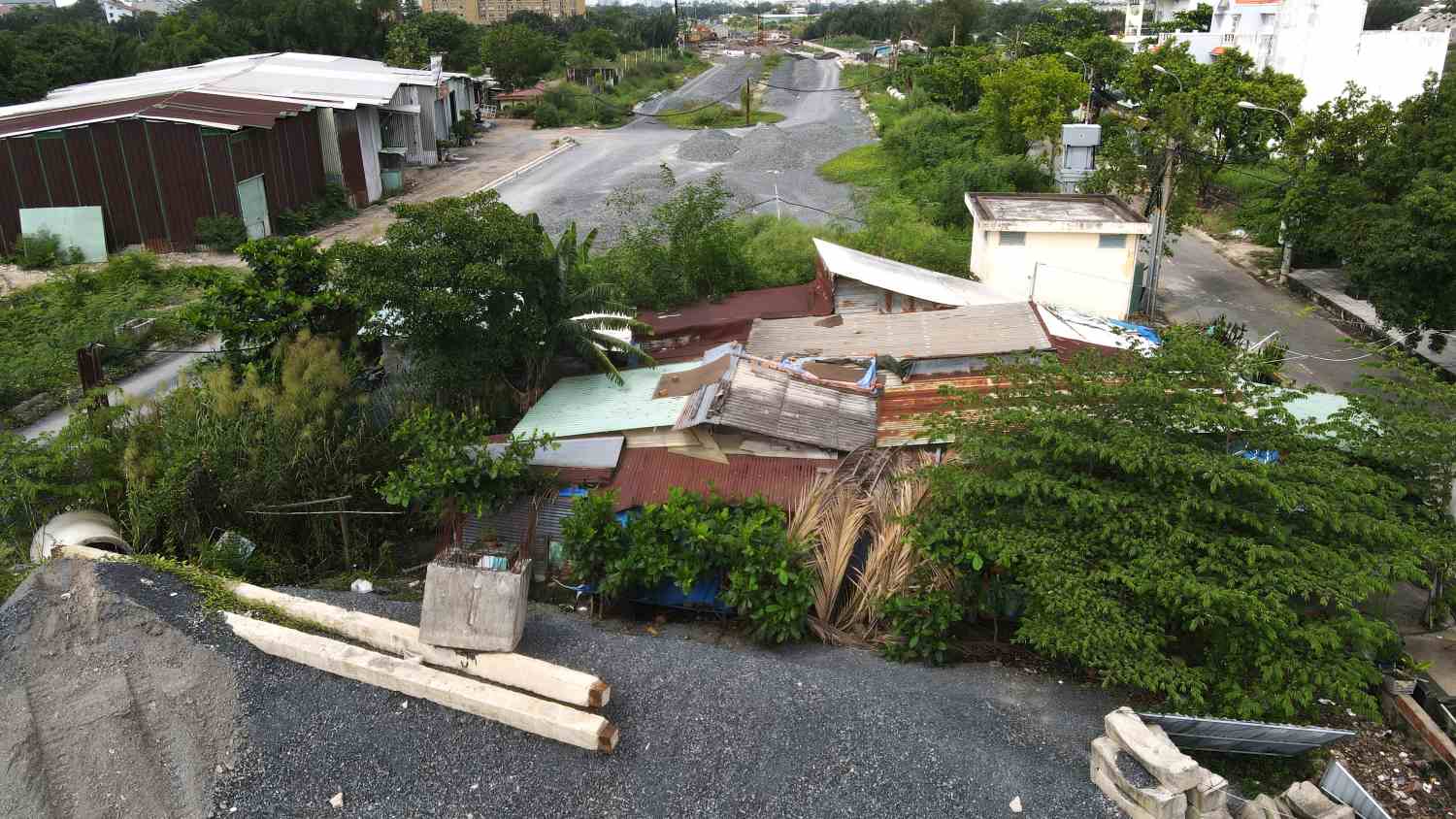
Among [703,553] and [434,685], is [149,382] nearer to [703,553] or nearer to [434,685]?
[434,685]

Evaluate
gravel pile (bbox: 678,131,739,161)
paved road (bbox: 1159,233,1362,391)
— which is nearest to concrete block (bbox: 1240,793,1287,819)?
paved road (bbox: 1159,233,1362,391)

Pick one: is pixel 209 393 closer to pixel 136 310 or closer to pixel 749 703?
pixel 749 703

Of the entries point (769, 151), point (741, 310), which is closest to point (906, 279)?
point (741, 310)

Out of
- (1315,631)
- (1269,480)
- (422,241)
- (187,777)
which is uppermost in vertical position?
(422,241)

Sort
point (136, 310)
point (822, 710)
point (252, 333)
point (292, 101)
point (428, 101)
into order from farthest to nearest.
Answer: point (428, 101)
point (292, 101)
point (136, 310)
point (252, 333)
point (822, 710)

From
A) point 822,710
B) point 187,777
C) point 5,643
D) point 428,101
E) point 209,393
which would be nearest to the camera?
point 187,777

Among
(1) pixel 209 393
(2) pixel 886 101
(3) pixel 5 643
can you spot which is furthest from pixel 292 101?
(2) pixel 886 101
